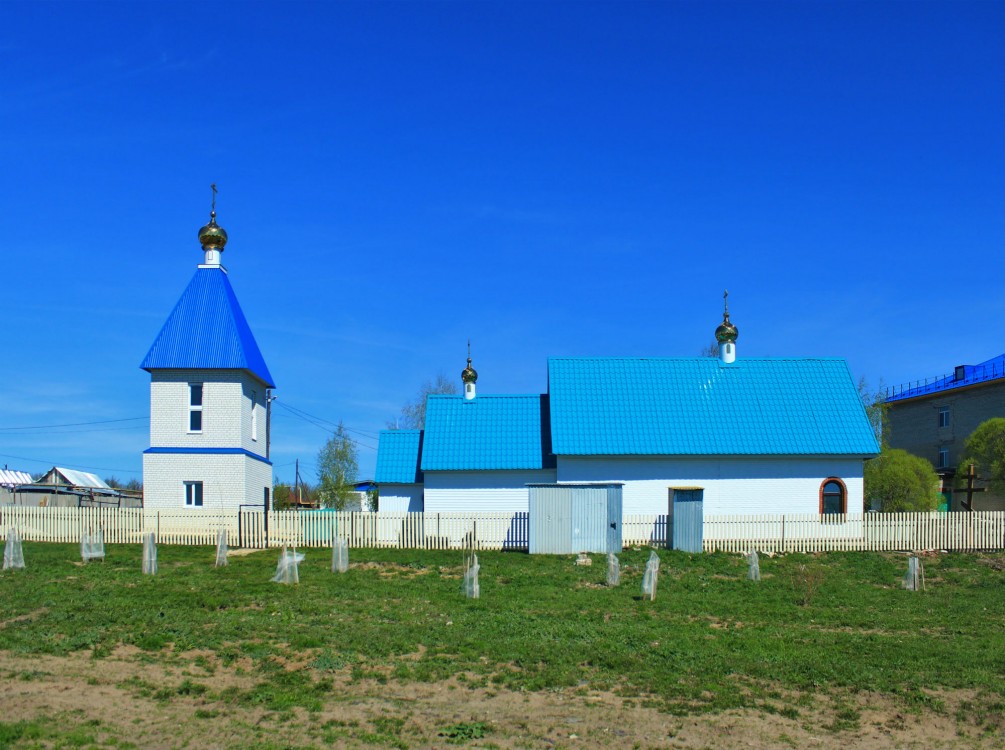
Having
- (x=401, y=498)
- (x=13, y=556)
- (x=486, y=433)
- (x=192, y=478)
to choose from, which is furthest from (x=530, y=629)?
(x=192, y=478)

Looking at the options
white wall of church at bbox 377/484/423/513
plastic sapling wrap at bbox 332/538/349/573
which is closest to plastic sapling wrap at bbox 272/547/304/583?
plastic sapling wrap at bbox 332/538/349/573

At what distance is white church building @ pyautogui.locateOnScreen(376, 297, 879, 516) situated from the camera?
3133 cm

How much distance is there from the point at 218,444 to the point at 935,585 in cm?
2080

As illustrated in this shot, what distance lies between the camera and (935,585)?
22297 mm

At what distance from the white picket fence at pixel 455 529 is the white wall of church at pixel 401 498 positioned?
16.0 feet

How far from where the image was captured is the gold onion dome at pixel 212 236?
33031 millimetres

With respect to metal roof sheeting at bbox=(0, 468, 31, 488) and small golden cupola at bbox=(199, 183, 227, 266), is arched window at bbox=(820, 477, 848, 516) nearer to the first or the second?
small golden cupola at bbox=(199, 183, 227, 266)

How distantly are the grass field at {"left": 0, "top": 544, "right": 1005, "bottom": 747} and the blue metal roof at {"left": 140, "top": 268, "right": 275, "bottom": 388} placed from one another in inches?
391

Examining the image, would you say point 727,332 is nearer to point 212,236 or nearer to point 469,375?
point 469,375

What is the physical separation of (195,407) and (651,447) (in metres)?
14.5

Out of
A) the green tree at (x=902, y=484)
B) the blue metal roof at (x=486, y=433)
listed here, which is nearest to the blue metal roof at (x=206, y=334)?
the blue metal roof at (x=486, y=433)

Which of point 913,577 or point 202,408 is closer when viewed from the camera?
point 913,577

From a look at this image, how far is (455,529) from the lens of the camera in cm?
2794

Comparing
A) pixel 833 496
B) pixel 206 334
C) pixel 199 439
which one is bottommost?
pixel 833 496
